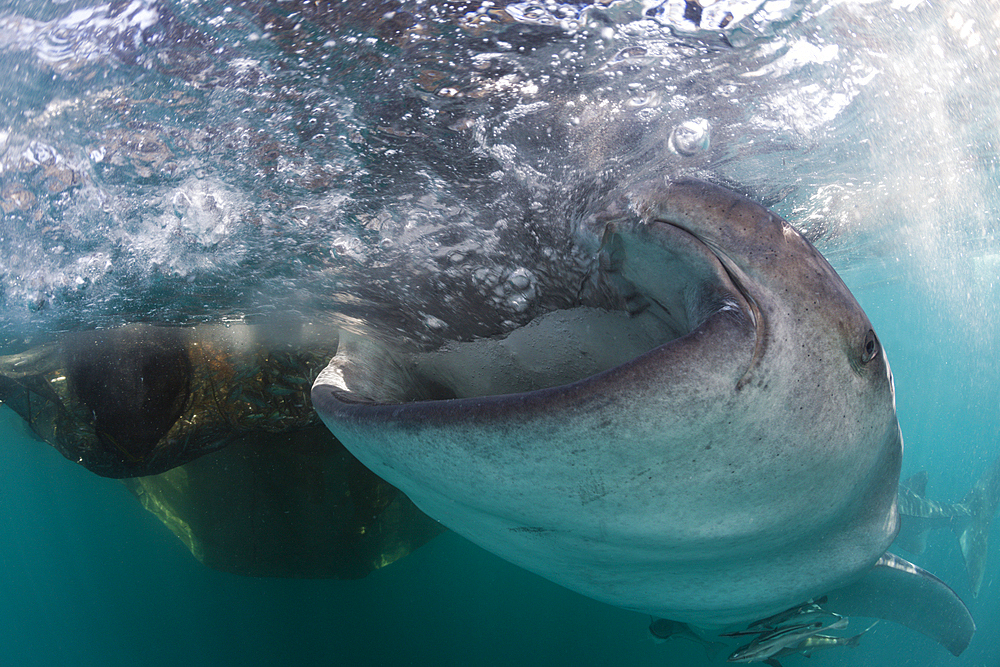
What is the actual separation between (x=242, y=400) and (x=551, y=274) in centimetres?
348

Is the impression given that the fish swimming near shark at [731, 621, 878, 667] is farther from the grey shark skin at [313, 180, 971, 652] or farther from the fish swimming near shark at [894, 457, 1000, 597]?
the fish swimming near shark at [894, 457, 1000, 597]

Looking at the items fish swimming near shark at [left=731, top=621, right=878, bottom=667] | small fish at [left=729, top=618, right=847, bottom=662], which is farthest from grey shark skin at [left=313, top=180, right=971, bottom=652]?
fish swimming near shark at [left=731, top=621, right=878, bottom=667]

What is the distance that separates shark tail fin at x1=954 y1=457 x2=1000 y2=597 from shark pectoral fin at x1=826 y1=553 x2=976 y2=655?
11.8m

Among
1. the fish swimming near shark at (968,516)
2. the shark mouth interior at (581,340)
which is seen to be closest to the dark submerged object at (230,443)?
the shark mouth interior at (581,340)

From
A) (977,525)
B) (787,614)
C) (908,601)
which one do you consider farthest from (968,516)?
(787,614)

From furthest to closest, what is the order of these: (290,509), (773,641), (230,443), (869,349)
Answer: (290,509)
(230,443)
(773,641)
(869,349)

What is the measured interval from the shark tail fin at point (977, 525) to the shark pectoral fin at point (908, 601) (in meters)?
11.8

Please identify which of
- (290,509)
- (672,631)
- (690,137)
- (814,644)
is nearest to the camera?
(672,631)

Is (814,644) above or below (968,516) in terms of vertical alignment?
above

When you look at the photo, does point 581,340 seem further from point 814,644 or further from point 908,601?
point 908,601

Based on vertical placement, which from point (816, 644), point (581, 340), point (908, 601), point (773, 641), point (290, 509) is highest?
point (581, 340)

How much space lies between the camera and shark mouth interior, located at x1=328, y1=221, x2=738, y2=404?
103cm

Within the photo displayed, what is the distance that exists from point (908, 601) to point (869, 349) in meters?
4.25

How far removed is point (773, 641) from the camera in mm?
2801
